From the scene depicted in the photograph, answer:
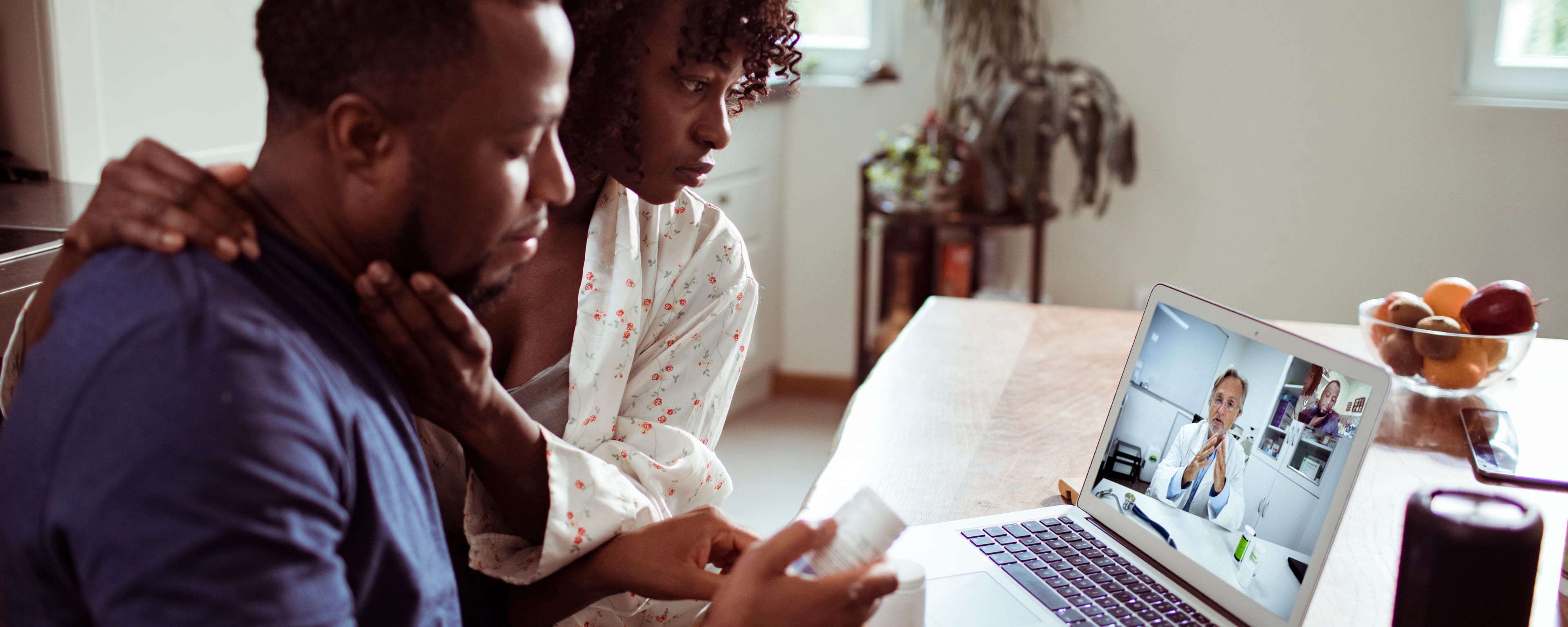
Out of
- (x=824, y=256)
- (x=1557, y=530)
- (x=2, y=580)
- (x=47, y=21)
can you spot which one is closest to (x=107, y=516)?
(x=2, y=580)

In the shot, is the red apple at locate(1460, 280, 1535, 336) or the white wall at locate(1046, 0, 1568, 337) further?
A: the white wall at locate(1046, 0, 1568, 337)

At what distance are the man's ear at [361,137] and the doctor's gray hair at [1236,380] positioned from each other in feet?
2.21

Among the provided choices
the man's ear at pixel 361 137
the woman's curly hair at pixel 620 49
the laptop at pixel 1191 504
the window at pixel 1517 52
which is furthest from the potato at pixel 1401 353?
the window at pixel 1517 52

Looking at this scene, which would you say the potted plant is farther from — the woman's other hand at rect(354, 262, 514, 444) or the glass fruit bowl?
the woman's other hand at rect(354, 262, 514, 444)

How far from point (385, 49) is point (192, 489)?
25 centimetres

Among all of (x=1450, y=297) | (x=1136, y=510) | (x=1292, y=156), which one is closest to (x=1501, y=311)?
(x=1450, y=297)

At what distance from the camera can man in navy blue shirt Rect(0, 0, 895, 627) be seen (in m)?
0.56

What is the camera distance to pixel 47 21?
6.28 ft

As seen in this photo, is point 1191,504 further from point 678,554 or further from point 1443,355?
point 1443,355

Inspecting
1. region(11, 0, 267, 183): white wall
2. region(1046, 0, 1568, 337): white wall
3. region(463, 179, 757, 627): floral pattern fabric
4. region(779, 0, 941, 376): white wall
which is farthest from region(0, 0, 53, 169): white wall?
region(1046, 0, 1568, 337): white wall

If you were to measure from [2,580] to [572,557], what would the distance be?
41 cm

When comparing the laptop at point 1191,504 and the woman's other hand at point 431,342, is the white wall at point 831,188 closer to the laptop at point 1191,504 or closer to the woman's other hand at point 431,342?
the laptop at point 1191,504

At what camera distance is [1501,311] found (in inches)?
55.5

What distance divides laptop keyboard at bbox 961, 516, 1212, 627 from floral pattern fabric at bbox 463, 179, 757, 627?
11.1 inches
